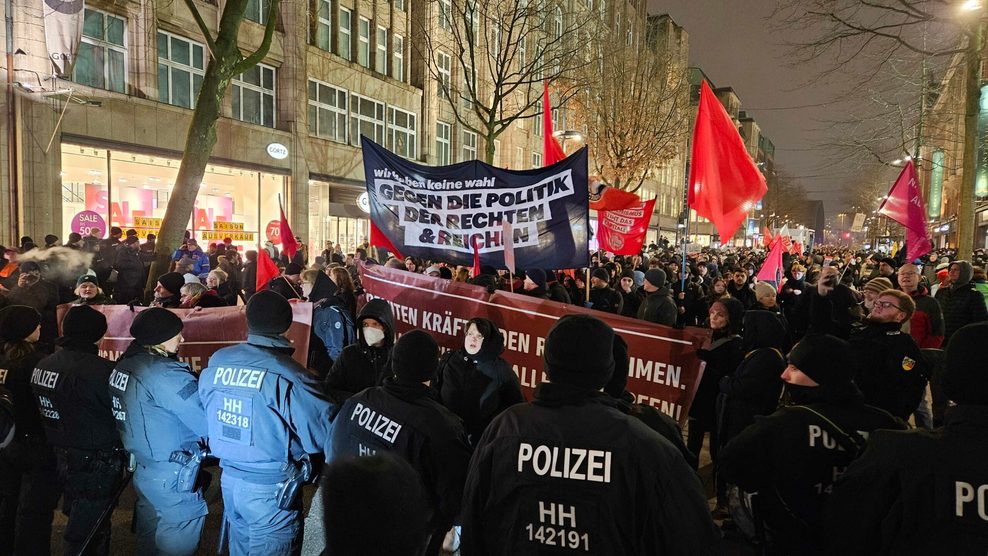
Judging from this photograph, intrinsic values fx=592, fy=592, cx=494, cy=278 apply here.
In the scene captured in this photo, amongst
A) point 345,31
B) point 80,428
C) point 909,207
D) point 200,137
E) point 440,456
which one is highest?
point 345,31

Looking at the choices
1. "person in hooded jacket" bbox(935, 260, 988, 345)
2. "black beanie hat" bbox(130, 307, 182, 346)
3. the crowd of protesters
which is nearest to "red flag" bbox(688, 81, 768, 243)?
the crowd of protesters

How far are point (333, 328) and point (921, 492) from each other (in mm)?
4846

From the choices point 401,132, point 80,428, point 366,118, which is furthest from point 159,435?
point 401,132

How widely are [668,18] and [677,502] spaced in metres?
55.8

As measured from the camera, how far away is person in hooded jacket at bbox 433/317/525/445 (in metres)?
4.14

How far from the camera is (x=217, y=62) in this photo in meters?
10.1

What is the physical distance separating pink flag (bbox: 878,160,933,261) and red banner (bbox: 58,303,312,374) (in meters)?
8.12

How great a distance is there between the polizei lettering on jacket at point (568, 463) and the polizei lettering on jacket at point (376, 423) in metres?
0.99

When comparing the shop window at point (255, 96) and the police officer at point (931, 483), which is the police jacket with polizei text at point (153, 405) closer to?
the police officer at point (931, 483)

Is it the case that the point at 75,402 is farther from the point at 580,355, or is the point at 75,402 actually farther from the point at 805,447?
the point at 805,447

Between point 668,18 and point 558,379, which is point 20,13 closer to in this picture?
point 558,379

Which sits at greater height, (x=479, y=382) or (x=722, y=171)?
(x=722, y=171)

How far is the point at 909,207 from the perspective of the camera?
8656 millimetres

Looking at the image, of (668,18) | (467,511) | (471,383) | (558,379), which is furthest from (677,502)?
(668,18)
